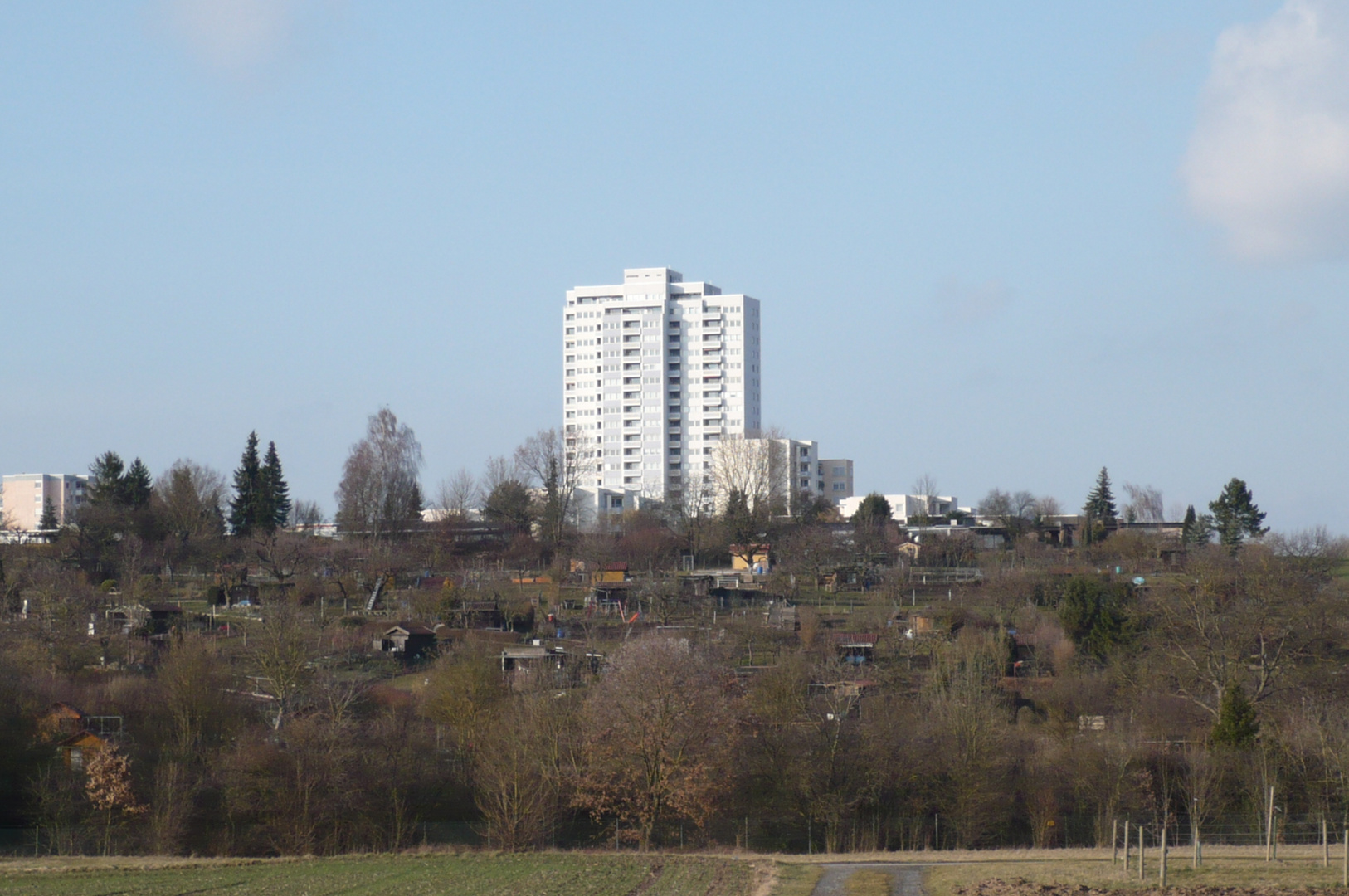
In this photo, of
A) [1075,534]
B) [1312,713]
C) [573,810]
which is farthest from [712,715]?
[1075,534]

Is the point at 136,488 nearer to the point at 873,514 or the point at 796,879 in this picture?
the point at 873,514

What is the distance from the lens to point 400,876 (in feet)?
100

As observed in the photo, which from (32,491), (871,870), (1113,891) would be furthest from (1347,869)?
(32,491)

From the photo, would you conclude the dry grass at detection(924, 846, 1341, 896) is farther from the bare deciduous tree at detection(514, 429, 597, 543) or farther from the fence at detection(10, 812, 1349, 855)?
the bare deciduous tree at detection(514, 429, 597, 543)

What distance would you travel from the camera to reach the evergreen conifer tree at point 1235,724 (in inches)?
1676

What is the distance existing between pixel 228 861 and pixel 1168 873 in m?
21.9

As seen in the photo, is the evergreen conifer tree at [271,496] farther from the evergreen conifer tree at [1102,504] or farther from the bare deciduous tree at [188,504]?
the evergreen conifer tree at [1102,504]

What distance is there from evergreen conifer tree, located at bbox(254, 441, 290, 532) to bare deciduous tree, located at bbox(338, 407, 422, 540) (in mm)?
4112

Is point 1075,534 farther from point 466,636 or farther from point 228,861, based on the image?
point 228,861

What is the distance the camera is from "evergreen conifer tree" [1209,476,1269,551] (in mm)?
90625

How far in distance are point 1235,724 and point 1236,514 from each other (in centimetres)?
5291

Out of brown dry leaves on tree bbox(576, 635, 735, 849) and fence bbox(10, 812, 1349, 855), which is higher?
brown dry leaves on tree bbox(576, 635, 735, 849)

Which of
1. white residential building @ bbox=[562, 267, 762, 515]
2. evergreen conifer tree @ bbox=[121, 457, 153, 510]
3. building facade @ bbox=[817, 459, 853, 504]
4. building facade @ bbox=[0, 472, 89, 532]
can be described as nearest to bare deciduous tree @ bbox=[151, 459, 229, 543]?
evergreen conifer tree @ bbox=[121, 457, 153, 510]

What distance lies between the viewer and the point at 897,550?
90.6m
